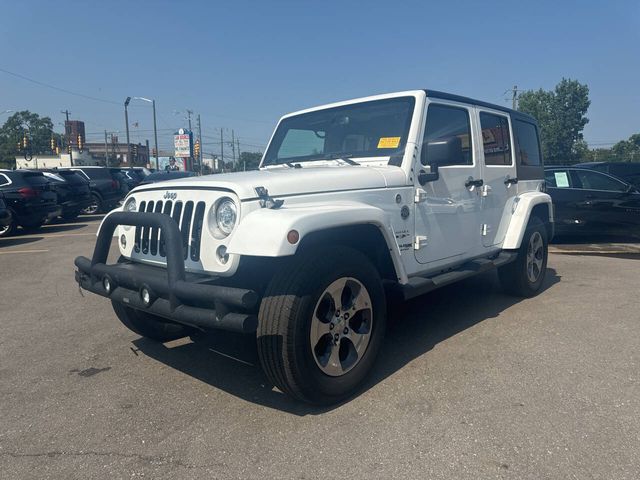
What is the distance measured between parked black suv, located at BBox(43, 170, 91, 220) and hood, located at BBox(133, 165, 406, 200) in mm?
11659

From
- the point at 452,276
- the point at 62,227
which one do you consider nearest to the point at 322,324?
the point at 452,276

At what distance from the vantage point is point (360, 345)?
3.22 meters

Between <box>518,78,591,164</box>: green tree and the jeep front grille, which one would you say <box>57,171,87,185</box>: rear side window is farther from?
<box>518,78,591,164</box>: green tree

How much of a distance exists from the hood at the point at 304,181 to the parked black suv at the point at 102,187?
49.1ft

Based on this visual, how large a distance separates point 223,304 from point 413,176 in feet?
6.13

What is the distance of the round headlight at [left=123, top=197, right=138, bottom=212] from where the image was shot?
362 cm

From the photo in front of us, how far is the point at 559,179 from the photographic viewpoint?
9195 mm

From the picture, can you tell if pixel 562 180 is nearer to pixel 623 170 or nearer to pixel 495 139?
pixel 623 170

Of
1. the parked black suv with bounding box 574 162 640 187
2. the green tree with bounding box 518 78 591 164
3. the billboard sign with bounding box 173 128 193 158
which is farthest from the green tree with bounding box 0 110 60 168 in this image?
the parked black suv with bounding box 574 162 640 187

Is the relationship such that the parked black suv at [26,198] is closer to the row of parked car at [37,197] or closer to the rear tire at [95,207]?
the row of parked car at [37,197]

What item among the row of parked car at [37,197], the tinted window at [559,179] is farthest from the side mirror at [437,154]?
the row of parked car at [37,197]

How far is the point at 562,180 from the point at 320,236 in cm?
772

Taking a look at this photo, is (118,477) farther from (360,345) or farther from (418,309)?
(418,309)

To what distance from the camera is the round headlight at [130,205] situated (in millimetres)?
3619
